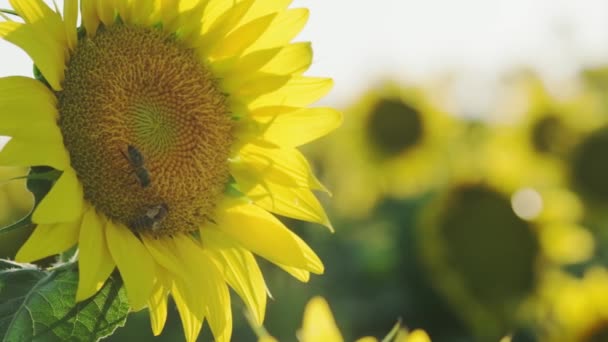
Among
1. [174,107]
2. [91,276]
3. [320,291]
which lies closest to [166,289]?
[91,276]

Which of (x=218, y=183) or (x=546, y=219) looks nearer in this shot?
(x=218, y=183)

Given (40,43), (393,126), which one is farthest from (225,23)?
(393,126)

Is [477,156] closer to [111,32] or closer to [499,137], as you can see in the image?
[499,137]

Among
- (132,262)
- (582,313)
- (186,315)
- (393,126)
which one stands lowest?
(393,126)

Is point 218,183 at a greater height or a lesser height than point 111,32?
lesser

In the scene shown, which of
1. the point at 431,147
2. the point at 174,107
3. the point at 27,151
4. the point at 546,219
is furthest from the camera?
the point at 431,147

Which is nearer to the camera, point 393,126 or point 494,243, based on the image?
point 494,243

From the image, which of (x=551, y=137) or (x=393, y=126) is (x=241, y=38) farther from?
(x=393, y=126)
